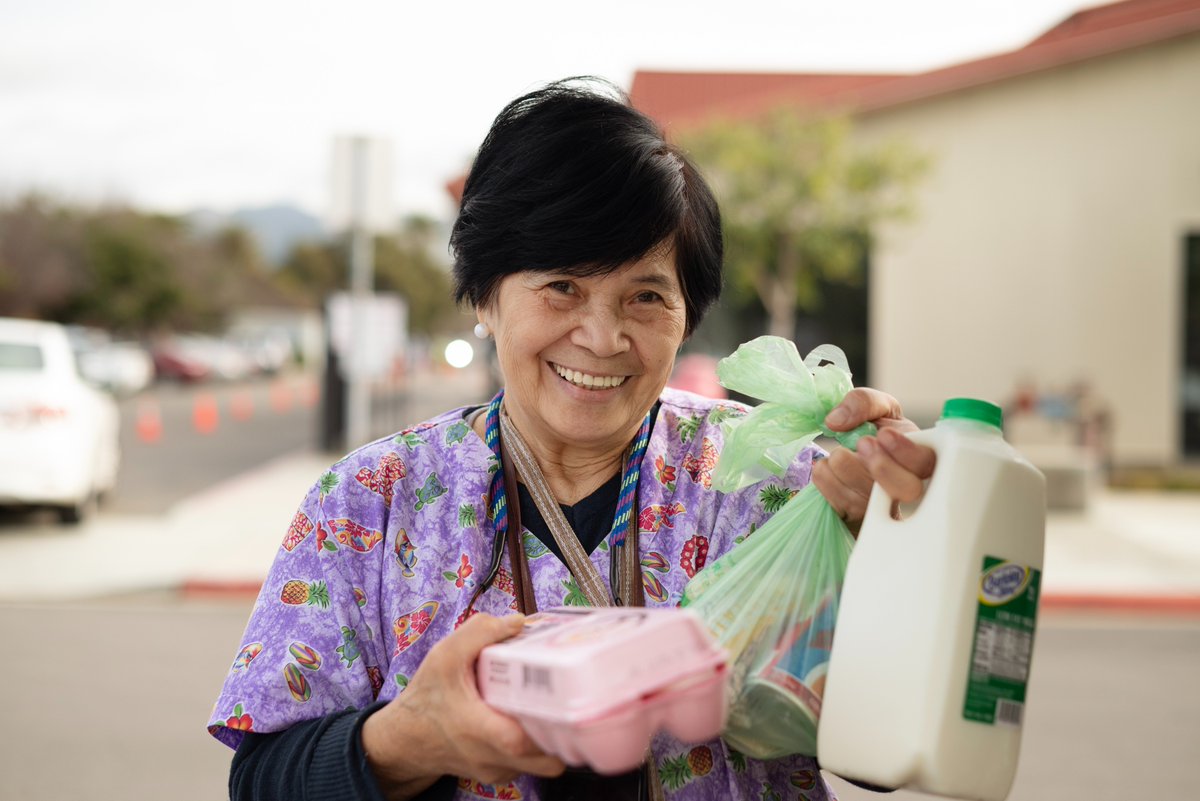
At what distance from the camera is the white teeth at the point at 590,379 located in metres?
1.77

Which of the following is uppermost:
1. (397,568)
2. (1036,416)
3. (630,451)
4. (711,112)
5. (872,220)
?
(711,112)

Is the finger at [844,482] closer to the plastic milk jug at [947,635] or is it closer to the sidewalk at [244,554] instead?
the plastic milk jug at [947,635]

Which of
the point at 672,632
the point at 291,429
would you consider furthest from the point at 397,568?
the point at 291,429

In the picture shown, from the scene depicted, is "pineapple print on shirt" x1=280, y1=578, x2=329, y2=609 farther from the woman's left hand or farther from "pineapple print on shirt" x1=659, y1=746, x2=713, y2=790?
the woman's left hand

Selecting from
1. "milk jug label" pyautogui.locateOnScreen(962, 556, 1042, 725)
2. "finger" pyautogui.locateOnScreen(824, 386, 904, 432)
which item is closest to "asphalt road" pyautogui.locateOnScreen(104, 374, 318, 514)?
"finger" pyautogui.locateOnScreen(824, 386, 904, 432)

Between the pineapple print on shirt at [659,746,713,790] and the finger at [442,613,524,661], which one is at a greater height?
the finger at [442,613,524,661]

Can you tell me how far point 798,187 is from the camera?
56.7 feet

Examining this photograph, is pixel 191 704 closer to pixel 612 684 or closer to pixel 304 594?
pixel 304 594

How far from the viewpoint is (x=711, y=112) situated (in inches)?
761

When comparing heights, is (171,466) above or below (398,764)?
below

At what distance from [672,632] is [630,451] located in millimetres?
630

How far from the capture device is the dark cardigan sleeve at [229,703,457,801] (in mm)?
1522

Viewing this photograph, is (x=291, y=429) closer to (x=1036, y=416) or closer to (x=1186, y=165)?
(x=1036, y=416)

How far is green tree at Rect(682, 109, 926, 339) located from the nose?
15096 mm
